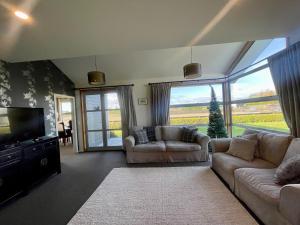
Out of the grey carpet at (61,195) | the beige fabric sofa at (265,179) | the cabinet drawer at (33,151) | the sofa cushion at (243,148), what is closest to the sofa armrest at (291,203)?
the beige fabric sofa at (265,179)

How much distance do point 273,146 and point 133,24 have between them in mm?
2733

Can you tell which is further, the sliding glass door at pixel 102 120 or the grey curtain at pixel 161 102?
the sliding glass door at pixel 102 120

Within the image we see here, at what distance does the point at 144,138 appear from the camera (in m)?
4.66

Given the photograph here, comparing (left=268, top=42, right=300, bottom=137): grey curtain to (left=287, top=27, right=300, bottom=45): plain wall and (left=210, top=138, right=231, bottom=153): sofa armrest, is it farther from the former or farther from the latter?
(left=210, top=138, right=231, bottom=153): sofa armrest

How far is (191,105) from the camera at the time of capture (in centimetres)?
548

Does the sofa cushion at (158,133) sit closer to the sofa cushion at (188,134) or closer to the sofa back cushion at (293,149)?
the sofa cushion at (188,134)

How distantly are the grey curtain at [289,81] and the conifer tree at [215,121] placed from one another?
2020mm

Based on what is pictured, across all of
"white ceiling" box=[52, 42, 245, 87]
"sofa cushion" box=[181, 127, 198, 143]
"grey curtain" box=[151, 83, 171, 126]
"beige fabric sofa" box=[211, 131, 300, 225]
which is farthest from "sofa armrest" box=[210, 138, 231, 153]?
"white ceiling" box=[52, 42, 245, 87]

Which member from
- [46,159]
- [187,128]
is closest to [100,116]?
[46,159]

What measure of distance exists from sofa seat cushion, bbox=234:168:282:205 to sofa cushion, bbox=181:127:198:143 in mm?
1970

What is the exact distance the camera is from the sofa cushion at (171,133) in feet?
15.8

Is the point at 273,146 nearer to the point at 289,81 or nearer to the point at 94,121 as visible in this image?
the point at 289,81

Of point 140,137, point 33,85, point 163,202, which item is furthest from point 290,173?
point 33,85

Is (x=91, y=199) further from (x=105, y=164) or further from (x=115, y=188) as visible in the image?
(x=105, y=164)
